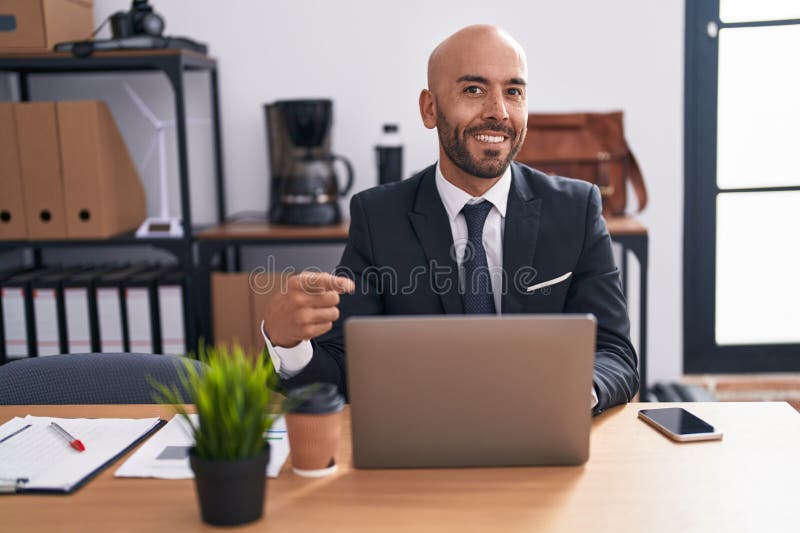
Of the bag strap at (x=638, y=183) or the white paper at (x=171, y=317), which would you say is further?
the bag strap at (x=638, y=183)

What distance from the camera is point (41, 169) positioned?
8.09 feet

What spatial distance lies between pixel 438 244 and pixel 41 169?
1.44 meters

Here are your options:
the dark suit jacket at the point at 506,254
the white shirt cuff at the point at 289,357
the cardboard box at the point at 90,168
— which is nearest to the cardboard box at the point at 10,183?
the cardboard box at the point at 90,168

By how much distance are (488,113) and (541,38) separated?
1.25 metres

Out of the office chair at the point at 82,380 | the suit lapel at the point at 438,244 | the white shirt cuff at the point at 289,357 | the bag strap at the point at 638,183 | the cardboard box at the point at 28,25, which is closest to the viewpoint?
the white shirt cuff at the point at 289,357

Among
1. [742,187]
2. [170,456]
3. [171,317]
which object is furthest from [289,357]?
[742,187]

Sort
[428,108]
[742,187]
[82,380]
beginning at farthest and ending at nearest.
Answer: [742,187], [428,108], [82,380]

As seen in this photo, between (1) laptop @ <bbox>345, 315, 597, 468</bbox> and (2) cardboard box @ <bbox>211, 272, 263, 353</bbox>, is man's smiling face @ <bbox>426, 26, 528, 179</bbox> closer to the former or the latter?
(1) laptop @ <bbox>345, 315, 597, 468</bbox>

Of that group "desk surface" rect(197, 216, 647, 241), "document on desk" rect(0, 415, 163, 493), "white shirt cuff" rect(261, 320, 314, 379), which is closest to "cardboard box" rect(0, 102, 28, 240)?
"desk surface" rect(197, 216, 647, 241)

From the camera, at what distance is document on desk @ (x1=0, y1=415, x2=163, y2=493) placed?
102 centimetres

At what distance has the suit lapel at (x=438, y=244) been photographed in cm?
163

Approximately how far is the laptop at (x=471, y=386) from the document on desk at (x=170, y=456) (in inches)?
5.2

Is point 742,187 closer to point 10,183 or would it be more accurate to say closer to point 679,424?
point 679,424

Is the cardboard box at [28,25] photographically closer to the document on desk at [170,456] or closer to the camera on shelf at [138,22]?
the camera on shelf at [138,22]
